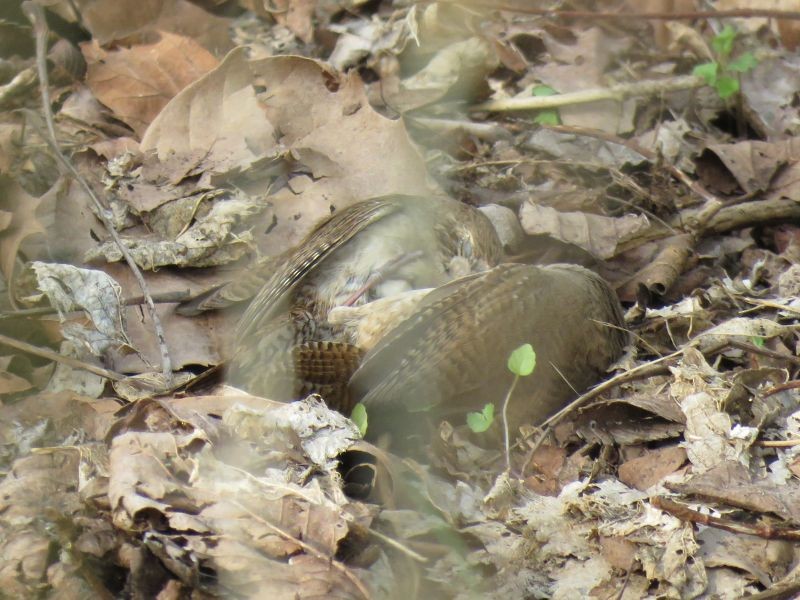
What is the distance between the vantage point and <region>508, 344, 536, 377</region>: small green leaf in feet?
12.4

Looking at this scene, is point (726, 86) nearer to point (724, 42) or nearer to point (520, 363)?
point (724, 42)

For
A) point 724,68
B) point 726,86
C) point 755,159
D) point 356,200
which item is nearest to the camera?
point 356,200

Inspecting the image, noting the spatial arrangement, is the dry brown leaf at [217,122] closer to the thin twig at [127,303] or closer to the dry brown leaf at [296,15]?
the thin twig at [127,303]

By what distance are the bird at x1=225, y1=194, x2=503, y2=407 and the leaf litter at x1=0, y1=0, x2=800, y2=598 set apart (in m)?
0.22

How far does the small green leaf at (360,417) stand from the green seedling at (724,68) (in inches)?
115

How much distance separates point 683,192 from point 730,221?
34 centimetres

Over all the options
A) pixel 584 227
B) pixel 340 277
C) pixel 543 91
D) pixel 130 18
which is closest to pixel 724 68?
pixel 543 91

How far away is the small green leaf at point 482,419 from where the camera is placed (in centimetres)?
385

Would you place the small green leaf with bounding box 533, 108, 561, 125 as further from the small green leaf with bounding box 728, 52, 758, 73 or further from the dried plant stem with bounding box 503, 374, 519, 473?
the dried plant stem with bounding box 503, 374, 519, 473

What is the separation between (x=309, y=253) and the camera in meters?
4.11

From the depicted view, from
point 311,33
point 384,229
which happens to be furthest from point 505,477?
point 311,33

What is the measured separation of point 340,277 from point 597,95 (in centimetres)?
218

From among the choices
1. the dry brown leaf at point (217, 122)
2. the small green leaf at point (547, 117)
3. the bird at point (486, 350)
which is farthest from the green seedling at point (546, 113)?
the bird at point (486, 350)

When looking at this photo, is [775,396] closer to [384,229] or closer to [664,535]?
[664,535]
